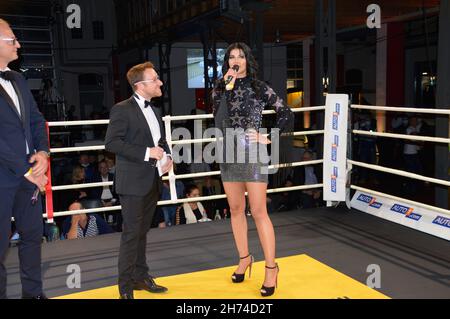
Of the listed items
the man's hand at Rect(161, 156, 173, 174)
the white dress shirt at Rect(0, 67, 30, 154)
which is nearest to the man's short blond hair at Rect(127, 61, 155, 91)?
the man's hand at Rect(161, 156, 173, 174)

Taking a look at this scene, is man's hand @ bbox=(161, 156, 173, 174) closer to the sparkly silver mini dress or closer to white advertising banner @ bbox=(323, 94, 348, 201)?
the sparkly silver mini dress

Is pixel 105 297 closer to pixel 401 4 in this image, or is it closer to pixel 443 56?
pixel 443 56

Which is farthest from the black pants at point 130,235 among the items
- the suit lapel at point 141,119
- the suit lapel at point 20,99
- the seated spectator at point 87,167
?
the seated spectator at point 87,167

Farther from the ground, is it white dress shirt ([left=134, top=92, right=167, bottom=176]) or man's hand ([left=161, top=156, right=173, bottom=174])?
white dress shirt ([left=134, top=92, right=167, bottom=176])

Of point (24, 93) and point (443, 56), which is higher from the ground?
point (443, 56)

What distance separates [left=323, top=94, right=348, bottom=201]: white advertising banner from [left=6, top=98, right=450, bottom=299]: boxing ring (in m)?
0.02

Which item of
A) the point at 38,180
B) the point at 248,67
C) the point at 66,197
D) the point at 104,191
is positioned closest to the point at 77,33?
the point at 104,191

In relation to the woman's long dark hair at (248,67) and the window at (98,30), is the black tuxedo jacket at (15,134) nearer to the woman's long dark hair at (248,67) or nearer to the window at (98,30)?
the woman's long dark hair at (248,67)

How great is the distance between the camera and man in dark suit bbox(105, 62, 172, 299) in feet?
8.48

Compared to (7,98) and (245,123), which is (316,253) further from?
(7,98)

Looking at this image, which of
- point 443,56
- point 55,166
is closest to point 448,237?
point 443,56

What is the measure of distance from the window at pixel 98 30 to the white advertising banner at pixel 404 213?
78.6 ft

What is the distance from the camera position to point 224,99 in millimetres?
2771
